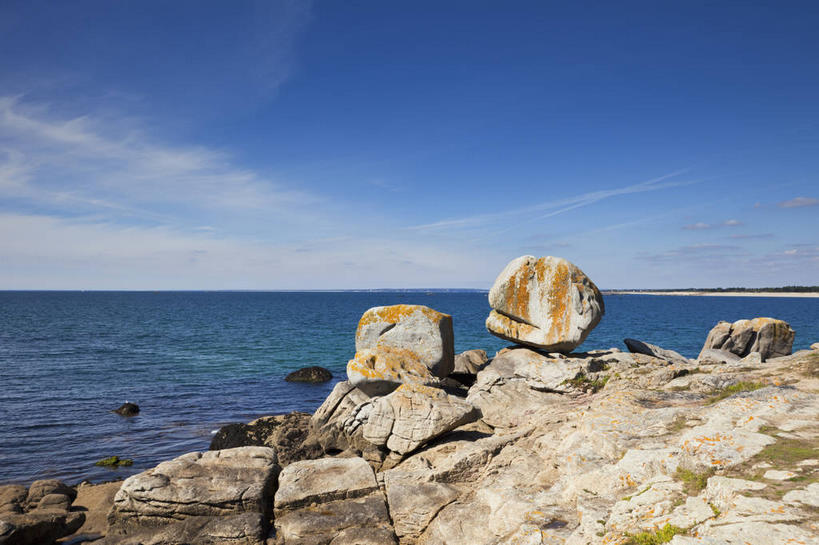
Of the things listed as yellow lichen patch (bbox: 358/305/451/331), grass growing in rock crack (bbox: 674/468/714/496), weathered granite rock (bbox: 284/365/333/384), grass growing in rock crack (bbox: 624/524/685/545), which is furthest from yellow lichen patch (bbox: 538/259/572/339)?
weathered granite rock (bbox: 284/365/333/384)

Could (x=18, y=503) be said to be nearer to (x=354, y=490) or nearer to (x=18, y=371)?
(x=354, y=490)

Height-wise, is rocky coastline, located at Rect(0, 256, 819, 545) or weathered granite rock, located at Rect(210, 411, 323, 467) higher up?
rocky coastline, located at Rect(0, 256, 819, 545)

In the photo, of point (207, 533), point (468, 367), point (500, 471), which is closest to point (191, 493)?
point (207, 533)

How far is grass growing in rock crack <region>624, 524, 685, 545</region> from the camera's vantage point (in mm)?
6071

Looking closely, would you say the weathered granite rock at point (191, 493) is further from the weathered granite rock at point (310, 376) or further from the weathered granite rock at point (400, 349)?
the weathered granite rock at point (310, 376)

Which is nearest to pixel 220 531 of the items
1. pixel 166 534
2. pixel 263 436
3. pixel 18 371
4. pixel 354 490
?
pixel 166 534

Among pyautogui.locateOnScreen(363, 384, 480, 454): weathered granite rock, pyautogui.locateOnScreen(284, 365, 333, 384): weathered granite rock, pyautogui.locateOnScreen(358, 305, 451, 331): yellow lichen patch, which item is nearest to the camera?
pyautogui.locateOnScreen(363, 384, 480, 454): weathered granite rock

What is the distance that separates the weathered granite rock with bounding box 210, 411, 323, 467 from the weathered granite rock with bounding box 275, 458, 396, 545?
4938 millimetres

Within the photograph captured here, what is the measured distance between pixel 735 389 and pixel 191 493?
48.3 ft

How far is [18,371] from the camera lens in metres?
37.1

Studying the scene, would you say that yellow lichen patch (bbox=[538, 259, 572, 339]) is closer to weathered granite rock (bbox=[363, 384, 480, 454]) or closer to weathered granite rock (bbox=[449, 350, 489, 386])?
weathered granite rock (bbox=[449, 350, 489, 386])

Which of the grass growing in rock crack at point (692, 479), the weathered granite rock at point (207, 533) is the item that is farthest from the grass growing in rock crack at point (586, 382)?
the weathered granite rock at point (207, 533)

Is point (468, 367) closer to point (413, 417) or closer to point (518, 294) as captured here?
point (518, 294)

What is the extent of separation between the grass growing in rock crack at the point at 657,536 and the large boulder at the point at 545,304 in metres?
15.4
